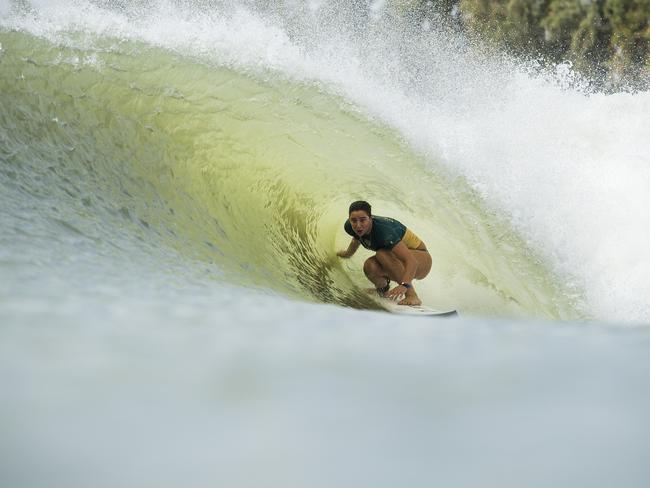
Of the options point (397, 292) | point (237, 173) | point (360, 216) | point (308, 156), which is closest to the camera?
point (360, 216)

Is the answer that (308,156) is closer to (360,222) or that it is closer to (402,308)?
(360,222)

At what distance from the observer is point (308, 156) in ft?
12.7

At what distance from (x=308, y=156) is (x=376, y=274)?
1.20 meters

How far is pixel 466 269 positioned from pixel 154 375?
291 cm

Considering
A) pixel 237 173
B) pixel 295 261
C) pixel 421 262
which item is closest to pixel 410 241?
pixel 421 262

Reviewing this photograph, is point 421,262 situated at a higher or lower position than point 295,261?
higher

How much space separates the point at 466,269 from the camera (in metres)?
3.50

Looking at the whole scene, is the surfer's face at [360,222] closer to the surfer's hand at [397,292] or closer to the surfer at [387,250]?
the surfer at [387,250]

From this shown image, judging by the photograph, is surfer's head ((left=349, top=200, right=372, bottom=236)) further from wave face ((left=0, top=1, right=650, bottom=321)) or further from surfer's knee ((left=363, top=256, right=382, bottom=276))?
wave face ((left=0, top=1, right=650, bottom=321))

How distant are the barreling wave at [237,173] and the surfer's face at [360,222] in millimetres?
325

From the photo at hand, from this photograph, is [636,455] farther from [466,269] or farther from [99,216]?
[466,269]

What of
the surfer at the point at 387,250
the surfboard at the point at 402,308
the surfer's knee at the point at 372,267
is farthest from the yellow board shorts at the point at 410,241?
the surfboard at the point at 402,308

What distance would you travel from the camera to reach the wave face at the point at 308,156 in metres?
2.79

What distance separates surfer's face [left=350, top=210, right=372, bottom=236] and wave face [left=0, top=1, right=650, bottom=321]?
1.07 ft
